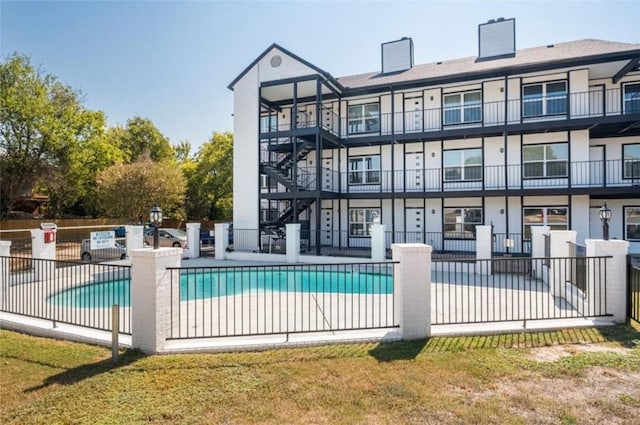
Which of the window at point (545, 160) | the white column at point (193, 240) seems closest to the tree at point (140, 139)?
the white column at point (193, 240)

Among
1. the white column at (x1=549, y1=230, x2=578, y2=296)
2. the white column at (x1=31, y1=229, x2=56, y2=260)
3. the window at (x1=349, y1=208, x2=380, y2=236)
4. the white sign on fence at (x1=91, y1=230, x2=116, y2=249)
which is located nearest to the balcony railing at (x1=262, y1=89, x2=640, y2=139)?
the window at (x1=349, y1=208, x2=380, y2=236)

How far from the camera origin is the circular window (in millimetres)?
19530

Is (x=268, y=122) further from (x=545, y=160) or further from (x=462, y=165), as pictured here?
Result: (x=545, y=160)

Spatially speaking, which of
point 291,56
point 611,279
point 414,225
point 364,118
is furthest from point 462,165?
point 611,279

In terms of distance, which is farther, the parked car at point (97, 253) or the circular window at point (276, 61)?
the circular window at point (276, 61)

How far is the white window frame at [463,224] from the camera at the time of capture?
18.4 metres

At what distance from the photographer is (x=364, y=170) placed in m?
20.7

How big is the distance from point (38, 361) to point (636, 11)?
23.3m

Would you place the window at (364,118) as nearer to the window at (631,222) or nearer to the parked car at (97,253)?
the window at (631,222)

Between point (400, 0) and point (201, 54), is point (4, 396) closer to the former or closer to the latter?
point (400, 0)

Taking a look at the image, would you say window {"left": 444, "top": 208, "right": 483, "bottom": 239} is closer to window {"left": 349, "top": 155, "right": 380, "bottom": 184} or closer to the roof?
Answer: window {"left": 349, "top": 155, "right": 380, "bottom": 184}

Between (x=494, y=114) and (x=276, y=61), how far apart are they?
1190cm

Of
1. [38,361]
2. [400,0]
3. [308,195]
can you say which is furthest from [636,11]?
[38,361]

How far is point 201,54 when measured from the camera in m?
17.4
